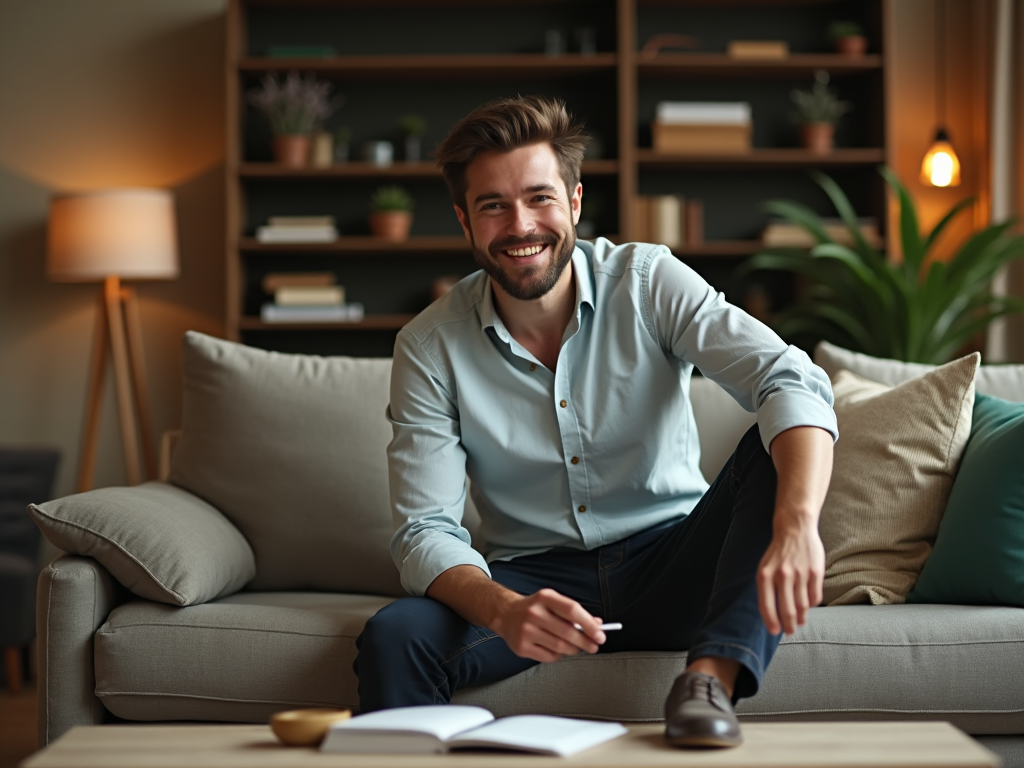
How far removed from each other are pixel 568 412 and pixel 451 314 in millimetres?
272

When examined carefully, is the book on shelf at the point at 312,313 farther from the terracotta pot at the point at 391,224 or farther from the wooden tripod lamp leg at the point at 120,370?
the wooden tripod lamp leg at the point at 120,370

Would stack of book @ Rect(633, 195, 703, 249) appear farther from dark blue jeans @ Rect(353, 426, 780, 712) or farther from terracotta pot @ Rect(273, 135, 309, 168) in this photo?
dark blue jeans @ Rect(353, 426, 780, 712)

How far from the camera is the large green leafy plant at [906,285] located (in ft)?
11.3

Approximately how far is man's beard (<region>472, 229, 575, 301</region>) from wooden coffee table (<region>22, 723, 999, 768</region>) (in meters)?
0.81

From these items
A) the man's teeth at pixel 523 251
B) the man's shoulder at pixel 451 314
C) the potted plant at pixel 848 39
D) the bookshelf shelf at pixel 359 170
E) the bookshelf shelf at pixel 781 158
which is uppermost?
the potted plant at pixel 848 39

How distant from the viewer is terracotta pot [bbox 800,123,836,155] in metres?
4.07

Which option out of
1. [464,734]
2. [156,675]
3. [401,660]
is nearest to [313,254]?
[156,675]

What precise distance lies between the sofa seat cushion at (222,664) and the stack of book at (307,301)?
2.28 meters

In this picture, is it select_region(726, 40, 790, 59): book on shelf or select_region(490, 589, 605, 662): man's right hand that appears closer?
select_region(490, 589, 605, 662): man's right hand

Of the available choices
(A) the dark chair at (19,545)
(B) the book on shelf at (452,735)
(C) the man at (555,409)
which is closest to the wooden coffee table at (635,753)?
(B) the book on shelf at (452,735)

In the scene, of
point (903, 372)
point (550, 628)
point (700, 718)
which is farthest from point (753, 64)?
point (700, 718)

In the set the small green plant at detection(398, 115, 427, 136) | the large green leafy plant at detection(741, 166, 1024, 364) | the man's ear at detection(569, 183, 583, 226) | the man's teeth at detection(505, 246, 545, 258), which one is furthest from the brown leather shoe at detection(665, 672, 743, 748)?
the small green plant at detection(398, 115, 427, 136)

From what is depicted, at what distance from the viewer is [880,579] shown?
188cm

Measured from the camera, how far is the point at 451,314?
73.1 inches
